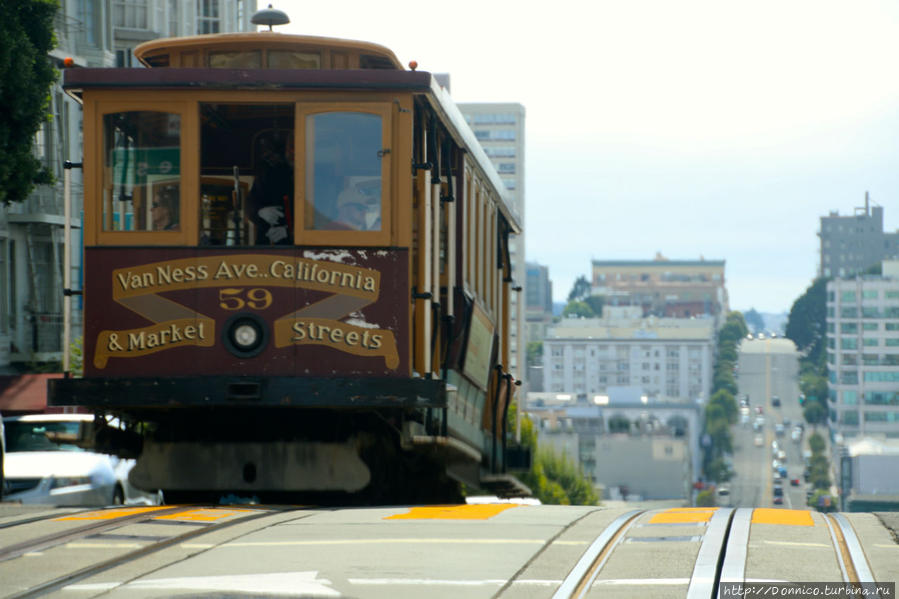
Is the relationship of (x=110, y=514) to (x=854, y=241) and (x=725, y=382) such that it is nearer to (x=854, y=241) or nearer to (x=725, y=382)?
(x=854, y=241)

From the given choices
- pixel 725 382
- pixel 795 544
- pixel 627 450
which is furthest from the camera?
pixel 725 382

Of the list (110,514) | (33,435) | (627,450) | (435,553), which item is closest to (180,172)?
(110,514)

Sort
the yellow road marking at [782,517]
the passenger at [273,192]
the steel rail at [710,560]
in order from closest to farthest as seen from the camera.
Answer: the steel rail at [710,560]
the yellow road marking at [782,517]
the passenger at [273,192]

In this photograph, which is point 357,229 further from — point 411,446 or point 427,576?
point 427,576

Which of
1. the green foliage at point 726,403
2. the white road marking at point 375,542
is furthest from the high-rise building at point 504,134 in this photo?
the white road marking at point 375,542

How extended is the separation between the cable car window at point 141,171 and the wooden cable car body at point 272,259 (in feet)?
0.04

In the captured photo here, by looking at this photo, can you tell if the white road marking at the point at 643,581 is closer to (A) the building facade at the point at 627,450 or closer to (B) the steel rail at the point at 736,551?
(B) the steel rail at the point at 736,551

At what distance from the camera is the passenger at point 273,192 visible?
1036 centimetres

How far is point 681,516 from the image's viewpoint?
864 cm

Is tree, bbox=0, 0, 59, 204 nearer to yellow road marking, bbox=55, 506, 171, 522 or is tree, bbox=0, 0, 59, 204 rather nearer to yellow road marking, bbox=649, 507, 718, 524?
yellow road marking, bbox=55, 506, 171, 522

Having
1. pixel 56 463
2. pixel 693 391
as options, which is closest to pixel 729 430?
pixel 693 391

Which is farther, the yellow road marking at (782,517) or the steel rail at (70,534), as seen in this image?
the yellow road marking at (782,517)

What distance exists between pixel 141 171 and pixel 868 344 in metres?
54.0

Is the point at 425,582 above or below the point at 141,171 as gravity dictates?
below
